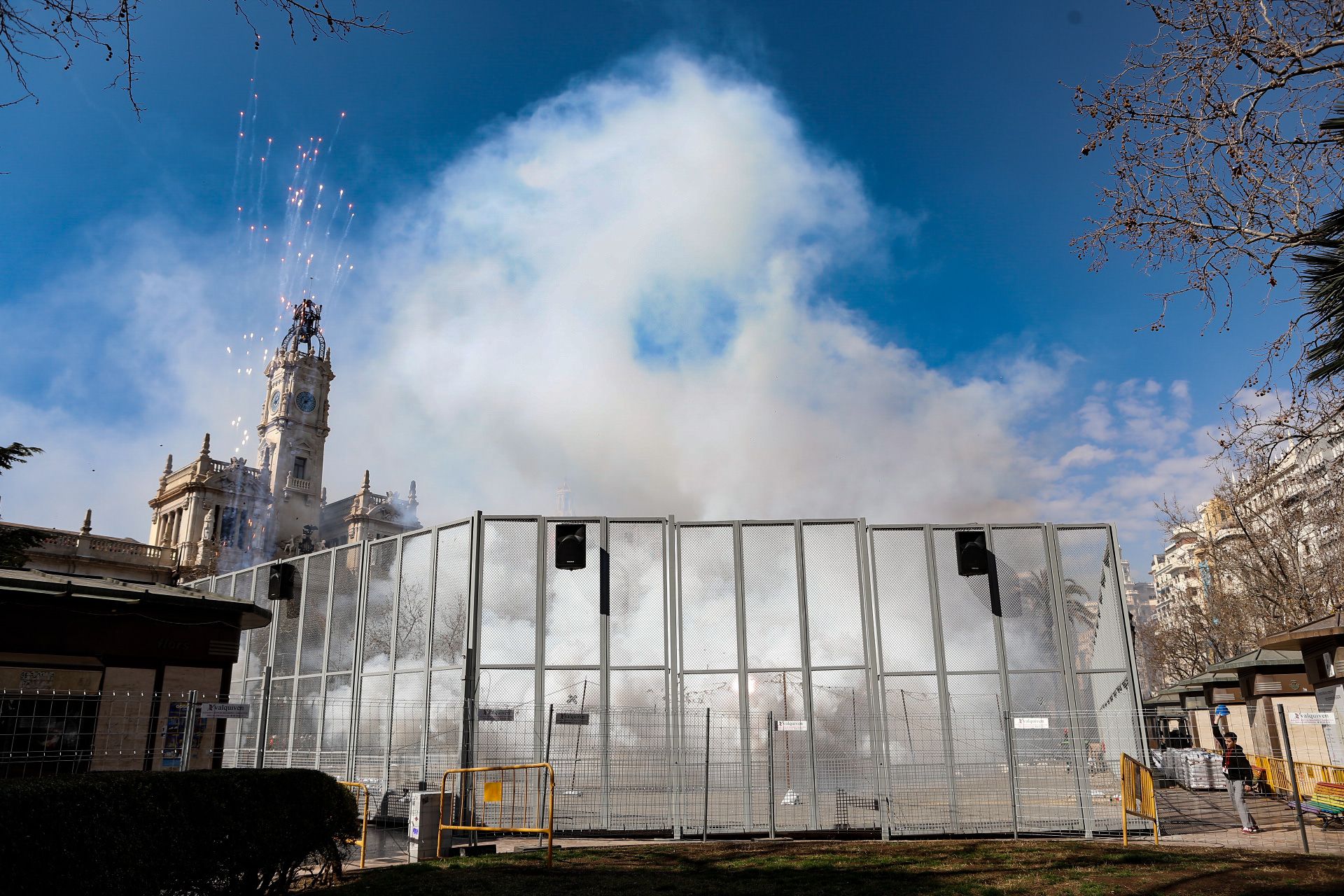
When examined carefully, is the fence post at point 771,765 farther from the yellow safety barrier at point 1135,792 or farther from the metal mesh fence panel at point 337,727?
the metal mesh fence panel at point 337,727

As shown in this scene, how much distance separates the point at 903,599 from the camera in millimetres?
15156

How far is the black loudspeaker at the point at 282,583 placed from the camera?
1886 cm

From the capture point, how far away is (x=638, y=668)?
585 inches

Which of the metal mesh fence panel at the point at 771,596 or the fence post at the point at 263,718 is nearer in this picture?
the fence post at the point at 263,718

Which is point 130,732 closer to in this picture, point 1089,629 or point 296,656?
point 296,656

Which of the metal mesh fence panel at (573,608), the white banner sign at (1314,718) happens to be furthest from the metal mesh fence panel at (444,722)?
the white banner sign at (1314,718)

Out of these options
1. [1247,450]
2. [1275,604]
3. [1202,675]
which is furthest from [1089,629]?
[1275,604]

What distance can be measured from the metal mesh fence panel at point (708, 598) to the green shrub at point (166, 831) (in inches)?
299

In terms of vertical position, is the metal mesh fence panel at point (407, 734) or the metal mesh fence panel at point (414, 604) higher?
the metal mesh fence panel at point (414, 604)

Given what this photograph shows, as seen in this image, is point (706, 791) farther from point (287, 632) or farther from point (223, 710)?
point (287, 632)

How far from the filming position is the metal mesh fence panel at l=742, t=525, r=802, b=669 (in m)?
15.0

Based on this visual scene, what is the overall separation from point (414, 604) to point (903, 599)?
9091 millimetres

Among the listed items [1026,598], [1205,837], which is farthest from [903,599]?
[1205,837]

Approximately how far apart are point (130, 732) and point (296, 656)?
866cm
